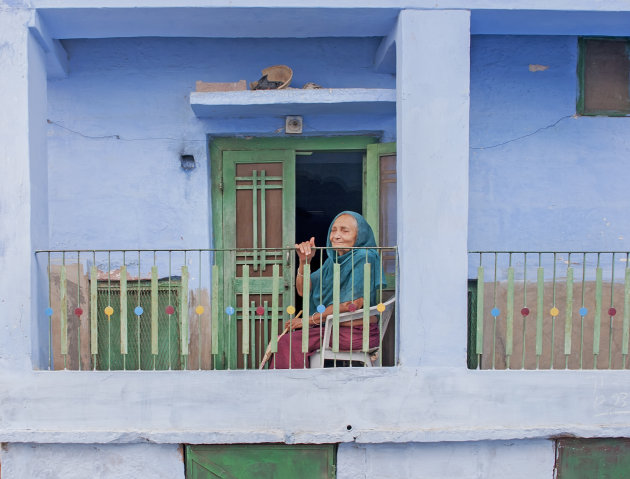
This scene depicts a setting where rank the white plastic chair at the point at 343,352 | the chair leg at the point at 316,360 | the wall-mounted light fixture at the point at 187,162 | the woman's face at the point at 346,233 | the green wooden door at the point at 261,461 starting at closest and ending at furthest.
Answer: the green wooden door at the point at 261,461 → the white plastic chair at the point at 343,352 → the chair leg at the point at 316,360 → the woman's face at the point at 346,233 → the wall-mounted light fixture at the point at 187,162

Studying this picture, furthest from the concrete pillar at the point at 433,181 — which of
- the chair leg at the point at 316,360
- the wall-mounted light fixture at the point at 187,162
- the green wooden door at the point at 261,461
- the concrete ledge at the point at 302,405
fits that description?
the wall-mounted light fixture at the point at 187,162

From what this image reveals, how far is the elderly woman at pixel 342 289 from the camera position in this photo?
4.74m

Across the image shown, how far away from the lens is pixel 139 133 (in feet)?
18.4

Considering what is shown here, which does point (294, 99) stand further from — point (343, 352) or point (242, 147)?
point (343, 352)

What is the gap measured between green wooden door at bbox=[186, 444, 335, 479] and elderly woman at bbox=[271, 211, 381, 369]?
575mm

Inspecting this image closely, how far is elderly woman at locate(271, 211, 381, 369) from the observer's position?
15.5 feet

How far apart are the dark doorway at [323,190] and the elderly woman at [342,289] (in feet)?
4.04

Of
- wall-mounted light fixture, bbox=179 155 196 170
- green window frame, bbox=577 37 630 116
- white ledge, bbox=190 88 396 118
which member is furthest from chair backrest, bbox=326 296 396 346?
green window frame, bbox=577 37 630 116

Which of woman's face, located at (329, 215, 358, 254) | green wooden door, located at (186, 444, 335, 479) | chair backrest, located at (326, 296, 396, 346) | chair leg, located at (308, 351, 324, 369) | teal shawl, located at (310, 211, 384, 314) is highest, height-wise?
woman's face, located at (329, 215, 358, 254)

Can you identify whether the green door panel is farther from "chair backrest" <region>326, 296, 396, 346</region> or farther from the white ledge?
the white ledge

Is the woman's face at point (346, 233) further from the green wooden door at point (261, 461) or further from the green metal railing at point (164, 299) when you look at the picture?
the green wooden door at point (261, 461)

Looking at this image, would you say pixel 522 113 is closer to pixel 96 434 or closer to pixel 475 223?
pixel 475 223

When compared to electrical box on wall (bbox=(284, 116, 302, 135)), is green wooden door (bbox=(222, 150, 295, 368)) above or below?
below

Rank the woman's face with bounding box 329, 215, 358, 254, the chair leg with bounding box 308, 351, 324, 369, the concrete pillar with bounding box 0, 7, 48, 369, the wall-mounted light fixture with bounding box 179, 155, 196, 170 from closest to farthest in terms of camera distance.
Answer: the concrete pillar with bounding box 0, 7, 48, 369 < the chair leg with bounding box 308, 351, 324, 369 < the woman's face with bounding box 329, 215, 358, 254 < the wall-mounted light fixture with bounding box 179, 155, 196, 170
